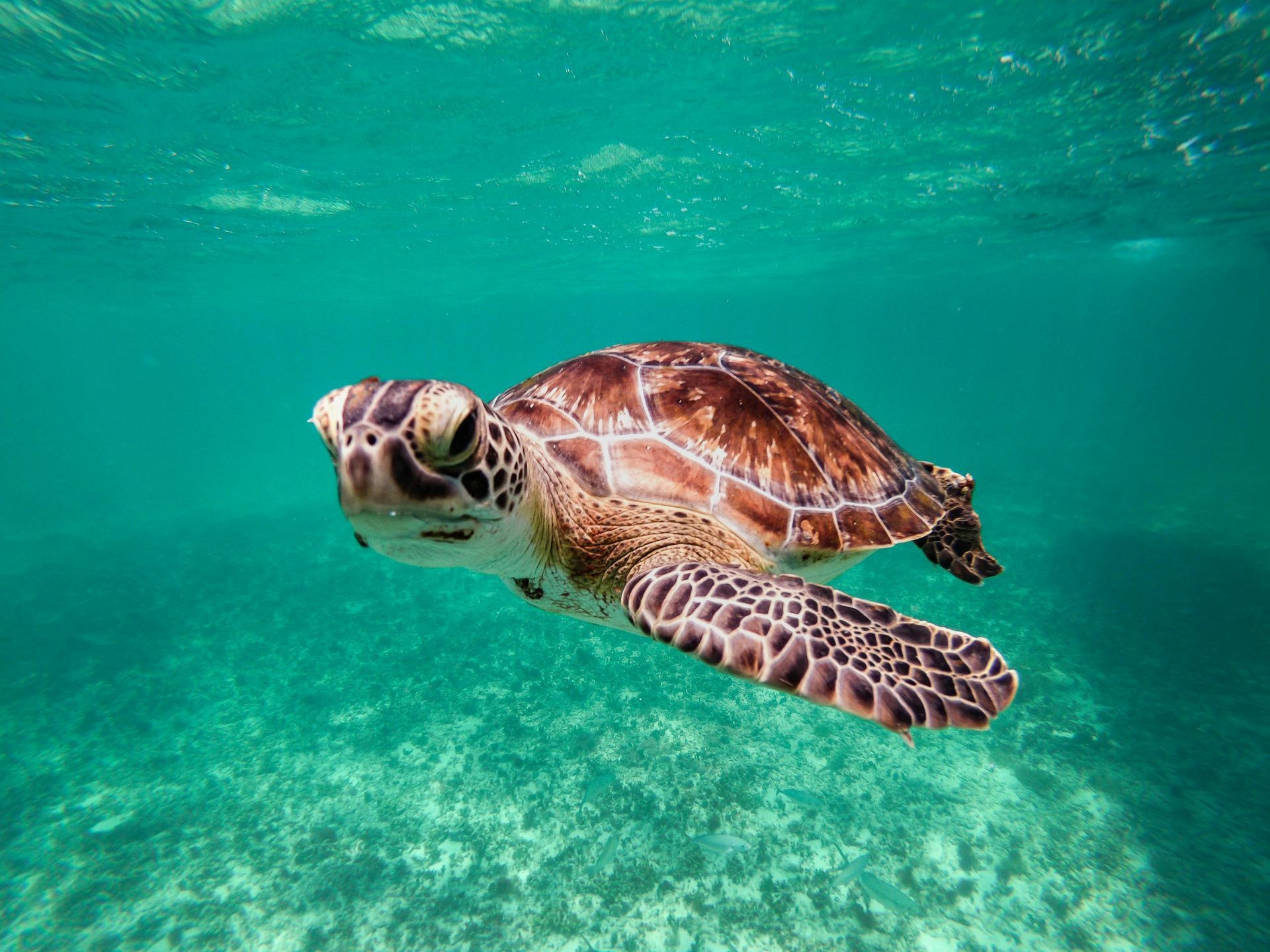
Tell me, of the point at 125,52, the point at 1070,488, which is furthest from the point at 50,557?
the point at 1070,488

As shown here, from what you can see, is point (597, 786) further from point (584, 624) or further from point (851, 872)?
point (584, 624)

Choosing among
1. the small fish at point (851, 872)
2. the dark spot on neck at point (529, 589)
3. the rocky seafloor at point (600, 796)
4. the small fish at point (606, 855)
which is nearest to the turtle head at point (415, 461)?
the dark spot on neck at point (529, 589)

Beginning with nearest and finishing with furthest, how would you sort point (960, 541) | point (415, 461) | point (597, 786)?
point (415, 461) < point (960, 541) < point (597, 786)

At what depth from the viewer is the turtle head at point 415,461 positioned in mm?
1471

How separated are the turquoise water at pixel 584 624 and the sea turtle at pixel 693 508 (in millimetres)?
3619

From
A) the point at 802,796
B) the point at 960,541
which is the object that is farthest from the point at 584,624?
the point at 960,541

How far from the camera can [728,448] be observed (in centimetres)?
288

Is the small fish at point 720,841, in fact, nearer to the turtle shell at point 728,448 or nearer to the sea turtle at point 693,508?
the sea turtle at point 693,508

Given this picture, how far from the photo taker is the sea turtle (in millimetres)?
1602

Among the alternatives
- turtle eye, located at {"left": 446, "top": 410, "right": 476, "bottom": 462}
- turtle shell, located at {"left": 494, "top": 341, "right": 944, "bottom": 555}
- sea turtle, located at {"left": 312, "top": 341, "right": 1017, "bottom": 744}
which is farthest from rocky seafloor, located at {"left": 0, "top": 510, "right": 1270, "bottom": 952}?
turtle eye, located at {"left": 446, "top": 410, "right": 476, "bottom": 462}

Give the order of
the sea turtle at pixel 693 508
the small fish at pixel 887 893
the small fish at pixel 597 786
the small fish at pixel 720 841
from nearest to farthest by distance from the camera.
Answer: the sea turtle at pixel 693 508
the small fish at pixel 887 893
the small fish at pixel 720 841
the small fish at pixel 597 786

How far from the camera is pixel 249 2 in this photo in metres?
7.12

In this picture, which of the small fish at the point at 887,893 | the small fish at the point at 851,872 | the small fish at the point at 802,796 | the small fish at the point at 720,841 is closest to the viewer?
the small fish at the point at 887,893

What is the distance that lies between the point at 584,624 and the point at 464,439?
8059 mm
